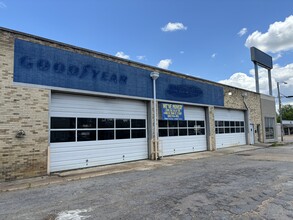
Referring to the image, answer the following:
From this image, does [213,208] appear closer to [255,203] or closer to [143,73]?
[255,203]

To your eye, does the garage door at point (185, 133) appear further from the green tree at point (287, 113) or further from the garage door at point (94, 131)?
the green tree at point (287, 113)

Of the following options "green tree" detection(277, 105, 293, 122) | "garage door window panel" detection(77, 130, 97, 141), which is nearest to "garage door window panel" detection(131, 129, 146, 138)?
"garage door window panel" detection(77, 130, 97, 141)

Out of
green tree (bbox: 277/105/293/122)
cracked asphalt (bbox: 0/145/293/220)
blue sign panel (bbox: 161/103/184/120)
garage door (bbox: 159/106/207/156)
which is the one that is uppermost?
green tree (bbox: 277/105/293/122)

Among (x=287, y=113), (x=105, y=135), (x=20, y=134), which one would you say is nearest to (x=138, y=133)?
(x=105, y=135)

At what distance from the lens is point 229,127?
22.4 metres

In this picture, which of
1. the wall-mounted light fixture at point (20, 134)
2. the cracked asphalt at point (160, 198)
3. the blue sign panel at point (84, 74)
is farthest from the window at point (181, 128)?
the wall-mounted light fixture at point (20, 134)

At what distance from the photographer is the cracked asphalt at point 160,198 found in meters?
5.01

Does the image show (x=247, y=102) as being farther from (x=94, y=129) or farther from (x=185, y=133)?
(x=94, y=129)

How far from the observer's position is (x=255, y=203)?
5570 mm

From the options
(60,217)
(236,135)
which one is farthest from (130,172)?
(236,135)

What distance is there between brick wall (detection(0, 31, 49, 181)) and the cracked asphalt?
187 centimetres

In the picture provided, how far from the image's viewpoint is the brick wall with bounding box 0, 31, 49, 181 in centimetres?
871

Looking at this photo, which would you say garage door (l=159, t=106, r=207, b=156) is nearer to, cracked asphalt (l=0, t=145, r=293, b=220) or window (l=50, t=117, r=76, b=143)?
window (l=50, t=117, r=76, b=143)

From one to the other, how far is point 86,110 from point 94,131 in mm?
1196
